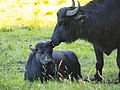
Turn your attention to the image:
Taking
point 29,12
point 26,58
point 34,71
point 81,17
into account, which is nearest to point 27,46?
point 26,58

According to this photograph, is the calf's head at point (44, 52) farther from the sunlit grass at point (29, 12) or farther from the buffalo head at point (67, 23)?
the sunlit grass at point (29, 12)

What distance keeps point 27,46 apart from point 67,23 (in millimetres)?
4240

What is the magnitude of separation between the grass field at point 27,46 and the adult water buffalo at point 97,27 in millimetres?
765

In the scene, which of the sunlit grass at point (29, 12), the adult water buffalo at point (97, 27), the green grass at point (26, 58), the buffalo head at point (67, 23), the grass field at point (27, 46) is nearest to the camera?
the green grass at point (26, 58)

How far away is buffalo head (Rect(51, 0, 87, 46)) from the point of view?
9.52 meters

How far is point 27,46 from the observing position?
1370 centimetres

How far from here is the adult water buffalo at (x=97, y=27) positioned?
380 inches

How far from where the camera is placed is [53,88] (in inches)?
311

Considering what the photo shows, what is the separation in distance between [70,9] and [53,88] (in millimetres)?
2323

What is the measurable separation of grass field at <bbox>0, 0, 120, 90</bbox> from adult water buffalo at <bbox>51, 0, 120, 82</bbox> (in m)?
0.76

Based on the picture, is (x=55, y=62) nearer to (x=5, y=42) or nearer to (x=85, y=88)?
(x=85, y=88)

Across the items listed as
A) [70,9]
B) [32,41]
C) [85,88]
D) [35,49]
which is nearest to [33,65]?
[35,49]

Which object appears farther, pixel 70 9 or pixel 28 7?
pixel 28 7

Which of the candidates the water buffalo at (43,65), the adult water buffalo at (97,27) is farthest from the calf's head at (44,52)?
the adult water buffalo at (97,27)
